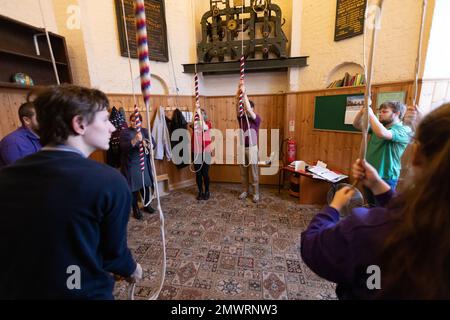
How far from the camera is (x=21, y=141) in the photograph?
4.76 feet

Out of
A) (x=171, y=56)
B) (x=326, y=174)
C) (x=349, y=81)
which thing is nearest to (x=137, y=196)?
(x=171, y=56)

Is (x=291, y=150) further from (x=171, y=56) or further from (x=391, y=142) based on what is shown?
(x=171, y=56)

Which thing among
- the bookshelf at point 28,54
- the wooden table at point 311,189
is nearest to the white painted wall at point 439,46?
the wooden table at point 311,189

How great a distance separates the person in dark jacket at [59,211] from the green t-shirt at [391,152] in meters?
2.02

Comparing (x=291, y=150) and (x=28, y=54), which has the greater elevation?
(x=28, y=54)

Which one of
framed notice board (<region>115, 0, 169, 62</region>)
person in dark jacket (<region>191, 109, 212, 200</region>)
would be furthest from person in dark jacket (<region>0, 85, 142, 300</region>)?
framed notice board (<region>115, 0, 169, 62</region>)

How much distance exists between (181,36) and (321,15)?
86.7 inches

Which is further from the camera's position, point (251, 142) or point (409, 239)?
point (251, 142)

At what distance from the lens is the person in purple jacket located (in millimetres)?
447

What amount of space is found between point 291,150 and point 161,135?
2.16 metres

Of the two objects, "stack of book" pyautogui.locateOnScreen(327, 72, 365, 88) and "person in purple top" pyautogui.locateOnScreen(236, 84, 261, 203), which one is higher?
"stack of book" pyautogui.locateOnScreen(327, 72, 365, 88)

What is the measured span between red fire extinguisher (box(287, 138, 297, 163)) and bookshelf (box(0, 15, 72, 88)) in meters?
3.29

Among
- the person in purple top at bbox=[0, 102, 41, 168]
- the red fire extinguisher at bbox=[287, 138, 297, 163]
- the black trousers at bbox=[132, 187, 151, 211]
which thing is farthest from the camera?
the red fire extinguisher at bbox=[287, 138, 297, 163]

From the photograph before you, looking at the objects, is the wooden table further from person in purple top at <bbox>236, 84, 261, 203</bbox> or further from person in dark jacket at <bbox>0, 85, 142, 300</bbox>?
person in dark jacket at <bbox>0, 85, 142, 300</bbox>
